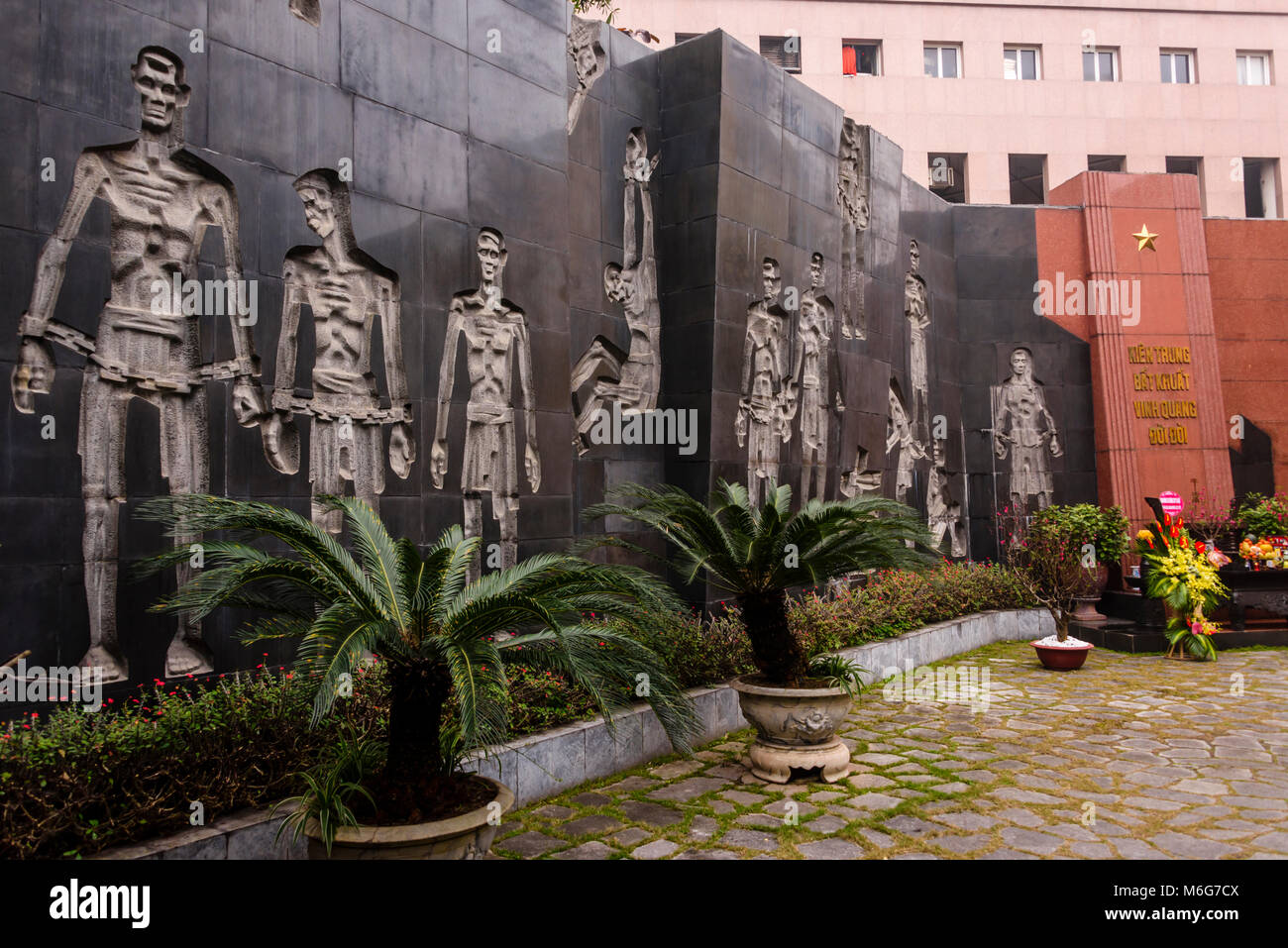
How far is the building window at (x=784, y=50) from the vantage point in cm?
2477

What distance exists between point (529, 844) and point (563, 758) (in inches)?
40.7

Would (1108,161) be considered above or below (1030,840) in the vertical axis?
above

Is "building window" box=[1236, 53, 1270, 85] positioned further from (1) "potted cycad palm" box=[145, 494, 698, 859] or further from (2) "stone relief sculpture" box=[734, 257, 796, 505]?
(1) "potted cycad palm" box=[145, 494, 698, 859]

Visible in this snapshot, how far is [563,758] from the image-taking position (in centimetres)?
640

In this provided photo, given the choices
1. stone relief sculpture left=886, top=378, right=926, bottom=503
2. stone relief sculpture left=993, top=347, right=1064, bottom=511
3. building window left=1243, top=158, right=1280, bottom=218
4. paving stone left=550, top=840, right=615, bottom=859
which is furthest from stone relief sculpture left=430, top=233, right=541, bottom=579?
building window left=1243, top=158, right=1280, bottom=218

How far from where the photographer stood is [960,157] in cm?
2527

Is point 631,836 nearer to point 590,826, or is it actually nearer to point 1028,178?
point 590,826

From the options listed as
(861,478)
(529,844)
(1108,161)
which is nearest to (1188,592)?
(861,478)

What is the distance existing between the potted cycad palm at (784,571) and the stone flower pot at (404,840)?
3.01 m

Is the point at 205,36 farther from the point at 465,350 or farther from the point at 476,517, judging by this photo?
the point at 476,517

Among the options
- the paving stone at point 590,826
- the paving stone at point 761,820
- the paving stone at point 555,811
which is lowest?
the paving stone at point 761,820

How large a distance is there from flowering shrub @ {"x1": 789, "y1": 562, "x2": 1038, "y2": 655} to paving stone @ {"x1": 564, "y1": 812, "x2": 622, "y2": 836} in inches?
166

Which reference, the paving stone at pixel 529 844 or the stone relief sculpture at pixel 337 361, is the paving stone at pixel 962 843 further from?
the stone relief sculpture at pixel 337 361

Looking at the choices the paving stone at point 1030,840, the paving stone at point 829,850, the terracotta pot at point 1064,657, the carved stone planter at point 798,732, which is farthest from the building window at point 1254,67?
the paving stone at point 829,850
